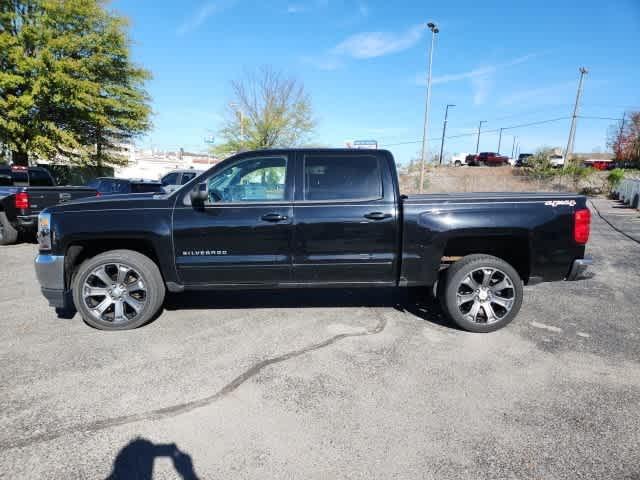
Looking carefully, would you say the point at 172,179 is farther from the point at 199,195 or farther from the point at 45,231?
the point at 199,195

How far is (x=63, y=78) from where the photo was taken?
57.5 feet

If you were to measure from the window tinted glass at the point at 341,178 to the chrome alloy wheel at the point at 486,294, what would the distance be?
52.0 inches

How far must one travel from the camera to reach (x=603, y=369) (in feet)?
10.8

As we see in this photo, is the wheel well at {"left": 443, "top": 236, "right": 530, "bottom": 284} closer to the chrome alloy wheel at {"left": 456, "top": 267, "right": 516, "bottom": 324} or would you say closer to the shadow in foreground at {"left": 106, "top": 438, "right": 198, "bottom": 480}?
the chrome alloy wheel at {"left": 456, "top": 267, "right": 516, "bottom": 324}

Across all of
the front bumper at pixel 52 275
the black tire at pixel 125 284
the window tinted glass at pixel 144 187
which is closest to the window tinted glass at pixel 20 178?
the window tinted glass at pixel 144 187

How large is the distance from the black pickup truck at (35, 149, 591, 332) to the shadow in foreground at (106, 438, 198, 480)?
1875 millimetres

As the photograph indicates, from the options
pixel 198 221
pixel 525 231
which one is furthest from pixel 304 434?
pixel 525 231

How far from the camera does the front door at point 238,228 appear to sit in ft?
12.6

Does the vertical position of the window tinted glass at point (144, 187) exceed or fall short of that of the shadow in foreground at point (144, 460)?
it exceeds it

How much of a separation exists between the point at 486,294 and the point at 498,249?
57 centimetres

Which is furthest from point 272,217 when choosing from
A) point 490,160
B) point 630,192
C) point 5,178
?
point 490,160

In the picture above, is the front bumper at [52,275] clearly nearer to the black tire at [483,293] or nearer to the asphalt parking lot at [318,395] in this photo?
the asphalt parking lot at [318,395]

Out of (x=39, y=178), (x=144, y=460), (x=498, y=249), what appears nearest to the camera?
(x=144, y=460)

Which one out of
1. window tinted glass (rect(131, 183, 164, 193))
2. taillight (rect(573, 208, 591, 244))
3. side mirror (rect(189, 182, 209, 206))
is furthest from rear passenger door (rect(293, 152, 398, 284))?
window tinted glass (rect(131, 183, 164, 193))
